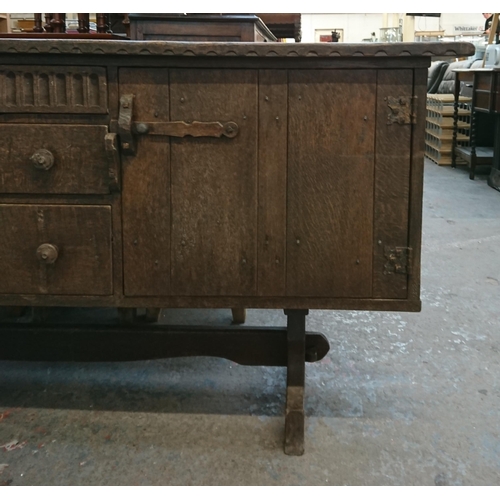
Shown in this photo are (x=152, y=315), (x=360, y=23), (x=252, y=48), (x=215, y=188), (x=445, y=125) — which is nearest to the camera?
(x=252, y=48)

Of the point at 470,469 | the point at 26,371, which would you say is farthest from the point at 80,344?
the point at 470,469

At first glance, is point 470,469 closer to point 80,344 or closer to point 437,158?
point 80,344

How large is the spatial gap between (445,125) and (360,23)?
18.9 feet

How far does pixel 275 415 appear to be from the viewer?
170 cm

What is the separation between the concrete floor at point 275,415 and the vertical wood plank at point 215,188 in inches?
16.0

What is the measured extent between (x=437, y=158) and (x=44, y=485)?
5.68 metres

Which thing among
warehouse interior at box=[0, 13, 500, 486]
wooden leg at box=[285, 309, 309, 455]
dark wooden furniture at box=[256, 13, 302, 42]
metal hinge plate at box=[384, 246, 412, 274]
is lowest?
warehouse interior at box=[0, 13, 500, 486]

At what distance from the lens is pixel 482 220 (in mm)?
3951

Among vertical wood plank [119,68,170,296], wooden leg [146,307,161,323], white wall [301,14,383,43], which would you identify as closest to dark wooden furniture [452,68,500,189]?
wooden leg [146,307,161,323]

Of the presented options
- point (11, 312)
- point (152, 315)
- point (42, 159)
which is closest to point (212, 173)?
point (42, 159)

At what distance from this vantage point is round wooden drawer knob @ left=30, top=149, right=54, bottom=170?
139 cm

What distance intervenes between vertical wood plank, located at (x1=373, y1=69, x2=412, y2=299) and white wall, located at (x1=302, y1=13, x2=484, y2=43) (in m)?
9.63

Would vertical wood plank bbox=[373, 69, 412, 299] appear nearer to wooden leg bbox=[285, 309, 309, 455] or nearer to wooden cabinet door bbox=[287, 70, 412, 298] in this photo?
wooden cabinet door bbox=[287, 70, 412, 298]

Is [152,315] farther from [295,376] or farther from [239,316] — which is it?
[295,376]
